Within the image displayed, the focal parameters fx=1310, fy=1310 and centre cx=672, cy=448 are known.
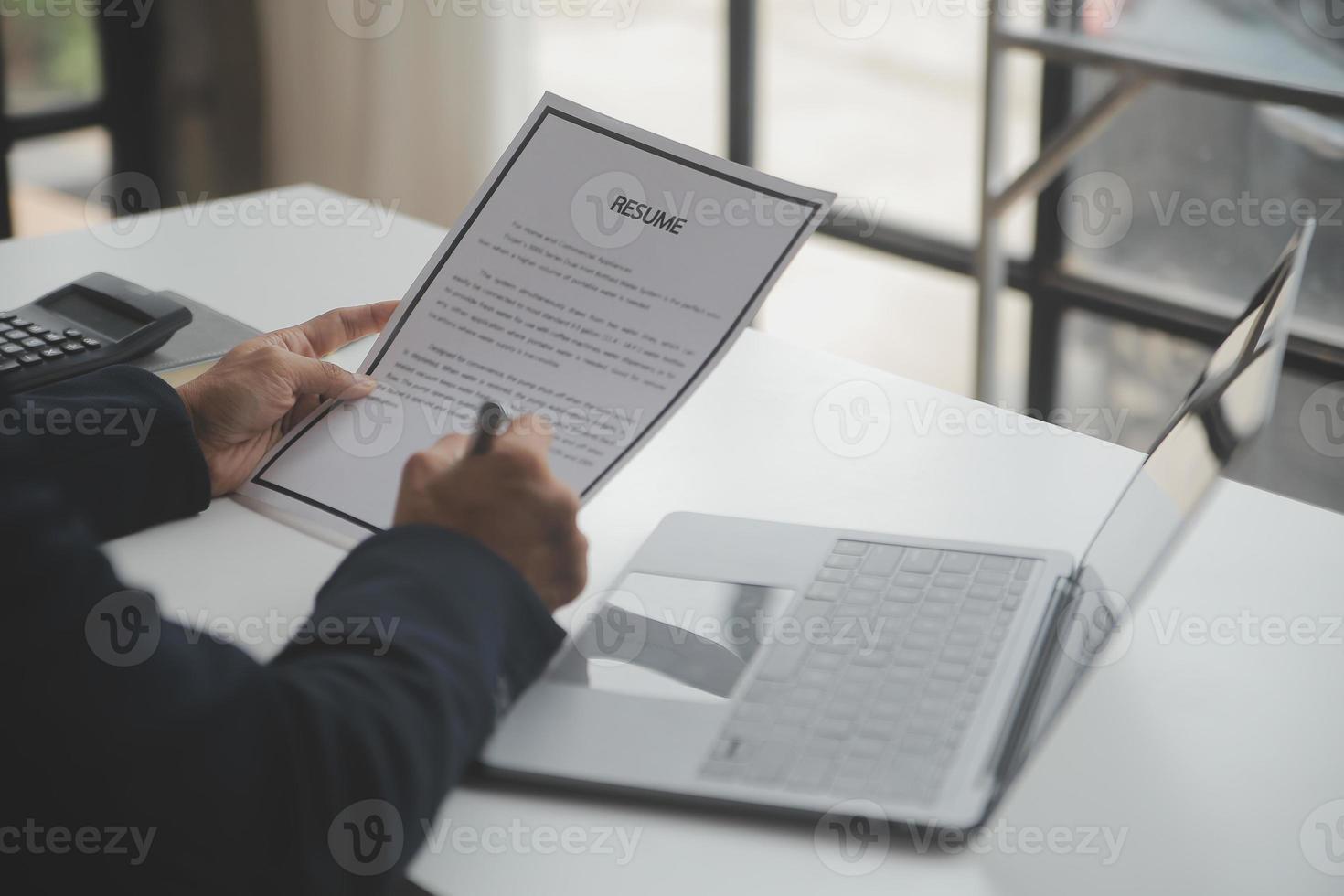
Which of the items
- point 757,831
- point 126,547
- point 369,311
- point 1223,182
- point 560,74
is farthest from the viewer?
point 560,74

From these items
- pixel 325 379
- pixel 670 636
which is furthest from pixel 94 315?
pixel 670 636

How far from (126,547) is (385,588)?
27 cm

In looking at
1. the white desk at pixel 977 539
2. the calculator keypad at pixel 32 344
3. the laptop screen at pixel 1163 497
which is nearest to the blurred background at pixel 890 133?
the white desk at pixel 977 539

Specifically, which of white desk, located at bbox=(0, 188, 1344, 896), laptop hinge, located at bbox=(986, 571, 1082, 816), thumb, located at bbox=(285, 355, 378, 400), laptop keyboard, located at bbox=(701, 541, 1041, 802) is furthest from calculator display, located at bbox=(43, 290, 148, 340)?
laptop hinge, located at bbox=(986, 571, 1082, 816)

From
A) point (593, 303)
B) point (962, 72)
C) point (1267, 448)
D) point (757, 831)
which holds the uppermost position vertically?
point (962, 72)

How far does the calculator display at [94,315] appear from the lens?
3.47 feet

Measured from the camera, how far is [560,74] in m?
2.80

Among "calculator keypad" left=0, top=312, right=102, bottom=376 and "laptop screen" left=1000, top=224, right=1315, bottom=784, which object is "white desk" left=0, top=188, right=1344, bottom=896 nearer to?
"laptop screen" left=1000, top=224, right=1315, bottom=784

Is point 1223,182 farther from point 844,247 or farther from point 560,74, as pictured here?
point 560,74

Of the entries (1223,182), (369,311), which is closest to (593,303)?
(369,311)

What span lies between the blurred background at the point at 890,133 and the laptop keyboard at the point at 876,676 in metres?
1.03

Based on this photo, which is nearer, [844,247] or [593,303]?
[593,303]

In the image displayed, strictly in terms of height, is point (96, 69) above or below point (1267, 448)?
above

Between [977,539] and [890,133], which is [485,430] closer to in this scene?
[977,539]
